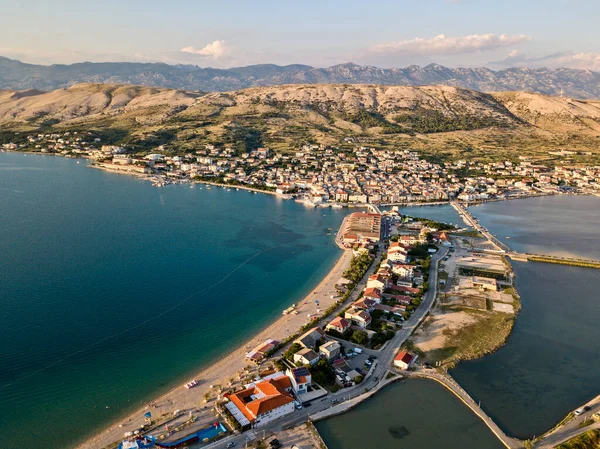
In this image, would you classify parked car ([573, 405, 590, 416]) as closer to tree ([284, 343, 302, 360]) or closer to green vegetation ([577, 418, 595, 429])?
green vegetation ([577, 418, 595, 429])

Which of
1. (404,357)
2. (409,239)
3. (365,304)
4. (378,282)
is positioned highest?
(409,239)

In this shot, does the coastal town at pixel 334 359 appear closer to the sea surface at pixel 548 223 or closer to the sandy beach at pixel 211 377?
the sandy beach at pixel 211 377

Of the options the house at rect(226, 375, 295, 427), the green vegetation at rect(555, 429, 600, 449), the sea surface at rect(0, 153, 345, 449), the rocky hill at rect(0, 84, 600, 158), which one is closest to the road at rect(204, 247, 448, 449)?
the house at rect(226, 375, 295, 427)

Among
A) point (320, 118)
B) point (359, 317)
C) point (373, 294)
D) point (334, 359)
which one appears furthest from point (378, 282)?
point (320, 118)

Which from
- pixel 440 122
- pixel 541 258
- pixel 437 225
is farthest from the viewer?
pixel 440 122

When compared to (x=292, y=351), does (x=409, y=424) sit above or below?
below

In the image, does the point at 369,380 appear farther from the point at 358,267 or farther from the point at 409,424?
the point at 358,267
